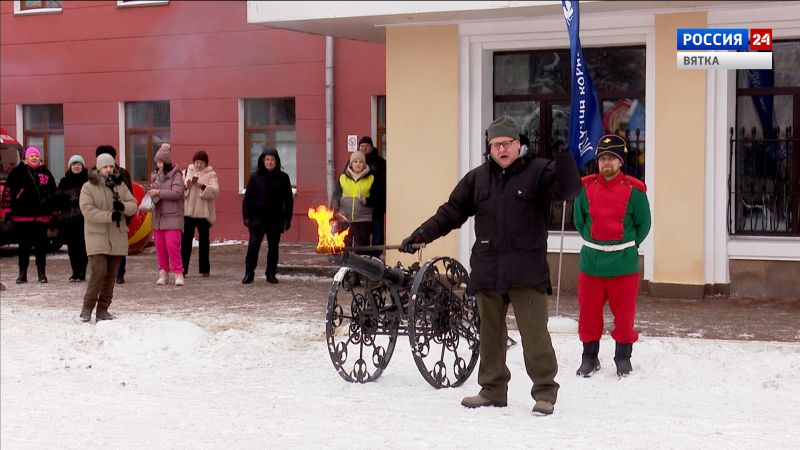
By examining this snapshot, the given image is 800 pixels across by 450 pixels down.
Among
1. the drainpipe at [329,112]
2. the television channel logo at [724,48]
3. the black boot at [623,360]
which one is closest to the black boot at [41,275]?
the drainpipe at [329,112]

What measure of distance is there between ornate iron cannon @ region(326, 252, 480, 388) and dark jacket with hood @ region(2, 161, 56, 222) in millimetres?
7737

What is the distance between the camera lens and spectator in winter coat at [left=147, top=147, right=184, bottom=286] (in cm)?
1527

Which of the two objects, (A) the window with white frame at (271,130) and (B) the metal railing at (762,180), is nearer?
(B) the metal railing at (762,180)

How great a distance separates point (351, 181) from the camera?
14.8 metres

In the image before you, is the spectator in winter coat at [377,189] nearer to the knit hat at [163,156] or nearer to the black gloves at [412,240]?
the knit hat at [163,156]

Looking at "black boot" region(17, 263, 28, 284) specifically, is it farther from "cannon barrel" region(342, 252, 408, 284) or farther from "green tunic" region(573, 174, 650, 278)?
"green tunic" region(573, 174, 650, 278)

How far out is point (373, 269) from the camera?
8664 millimetres

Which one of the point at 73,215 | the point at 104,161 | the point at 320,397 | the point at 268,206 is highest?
the point at 104,161

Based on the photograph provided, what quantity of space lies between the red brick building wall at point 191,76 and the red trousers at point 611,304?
1287 cm

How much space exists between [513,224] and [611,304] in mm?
1626

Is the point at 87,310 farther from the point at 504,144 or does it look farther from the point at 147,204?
the point at 504,144

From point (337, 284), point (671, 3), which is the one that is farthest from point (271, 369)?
point (671, 3)

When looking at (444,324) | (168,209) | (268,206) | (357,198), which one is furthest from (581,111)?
(168,209)

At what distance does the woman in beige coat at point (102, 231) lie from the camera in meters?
11.9
